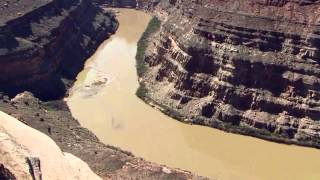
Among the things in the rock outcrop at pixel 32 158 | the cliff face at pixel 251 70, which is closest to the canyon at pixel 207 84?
the cliff face at pixel 251 70

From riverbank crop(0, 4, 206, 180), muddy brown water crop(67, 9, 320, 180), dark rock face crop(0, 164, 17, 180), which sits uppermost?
dark rock face crop(0, 164, 17, 180)

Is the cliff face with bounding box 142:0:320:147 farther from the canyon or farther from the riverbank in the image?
the riverbank

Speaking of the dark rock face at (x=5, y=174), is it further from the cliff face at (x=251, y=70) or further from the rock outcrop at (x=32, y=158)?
the cliff face at (x=251, y=70)

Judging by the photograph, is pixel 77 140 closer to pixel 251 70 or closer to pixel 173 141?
pixel 173 141

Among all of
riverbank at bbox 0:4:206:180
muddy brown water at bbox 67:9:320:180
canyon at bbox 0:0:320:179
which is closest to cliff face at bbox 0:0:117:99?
canyon at bbox 0:0:320:179

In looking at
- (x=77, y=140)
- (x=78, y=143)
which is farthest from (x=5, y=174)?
(x=77, y=140)

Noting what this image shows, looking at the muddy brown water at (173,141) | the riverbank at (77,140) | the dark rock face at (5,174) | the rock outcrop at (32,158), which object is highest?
the dark rock face at (5,174)

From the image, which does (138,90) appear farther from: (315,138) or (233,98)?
(315,138)
